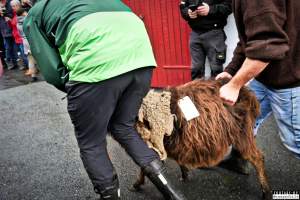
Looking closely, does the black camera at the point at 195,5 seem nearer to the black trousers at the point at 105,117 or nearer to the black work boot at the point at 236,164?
the black work boot at the point at 236,164

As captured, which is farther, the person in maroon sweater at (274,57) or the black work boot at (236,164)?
the black work boot at (236,164)

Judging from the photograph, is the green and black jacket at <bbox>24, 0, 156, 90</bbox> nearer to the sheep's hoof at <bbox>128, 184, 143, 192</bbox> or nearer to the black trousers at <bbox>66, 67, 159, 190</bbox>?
the black trousers at <bbox>66, 67, 159, 190</bbox>

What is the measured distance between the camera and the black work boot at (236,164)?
3.50 metres

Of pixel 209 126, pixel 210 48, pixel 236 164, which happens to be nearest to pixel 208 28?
pixel 210 48

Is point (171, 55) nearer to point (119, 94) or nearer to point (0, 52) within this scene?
point (119, 94)

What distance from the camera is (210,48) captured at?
190 inches

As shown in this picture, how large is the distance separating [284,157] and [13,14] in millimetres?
8473

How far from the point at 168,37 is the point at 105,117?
3714 millimetres

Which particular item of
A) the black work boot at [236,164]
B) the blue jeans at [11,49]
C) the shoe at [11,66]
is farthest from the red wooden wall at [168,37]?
the shoe at [11,66]

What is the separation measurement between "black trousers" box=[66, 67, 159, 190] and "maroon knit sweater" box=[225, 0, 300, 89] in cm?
74

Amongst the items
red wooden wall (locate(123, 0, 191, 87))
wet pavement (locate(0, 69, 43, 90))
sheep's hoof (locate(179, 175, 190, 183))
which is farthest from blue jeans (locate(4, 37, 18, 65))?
sheep's hoof (locate(179, 175, 190, 183))

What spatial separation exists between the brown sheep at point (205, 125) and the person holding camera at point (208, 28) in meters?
1.83

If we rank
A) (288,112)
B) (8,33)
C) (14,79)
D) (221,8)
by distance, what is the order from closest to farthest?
(288,112) < (221,8) < (14,79) < (8,33)

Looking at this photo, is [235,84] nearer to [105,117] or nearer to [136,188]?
[105,117]
